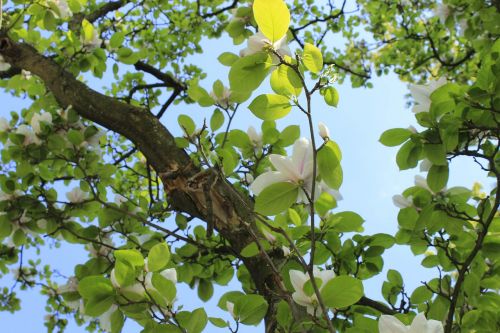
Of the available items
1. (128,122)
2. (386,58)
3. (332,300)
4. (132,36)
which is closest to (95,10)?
(132,36)

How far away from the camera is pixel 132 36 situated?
423 cm

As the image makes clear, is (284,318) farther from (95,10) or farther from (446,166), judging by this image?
(95,10)

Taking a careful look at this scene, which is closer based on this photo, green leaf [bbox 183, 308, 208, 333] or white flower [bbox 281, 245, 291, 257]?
green leaf [bbox 183, 308, 208, 333]

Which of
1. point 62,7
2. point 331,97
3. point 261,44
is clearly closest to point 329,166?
point 331,97

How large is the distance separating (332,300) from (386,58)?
409 centimetres

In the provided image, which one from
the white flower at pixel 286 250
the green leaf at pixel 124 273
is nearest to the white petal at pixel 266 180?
the green leaf at pixel 124 273

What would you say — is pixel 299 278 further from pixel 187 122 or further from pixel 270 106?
pixel 187 122

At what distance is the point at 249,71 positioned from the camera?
1.11 m

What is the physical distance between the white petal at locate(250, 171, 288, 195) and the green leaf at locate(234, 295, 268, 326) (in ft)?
1.14

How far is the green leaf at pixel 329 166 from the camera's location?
3.56ft

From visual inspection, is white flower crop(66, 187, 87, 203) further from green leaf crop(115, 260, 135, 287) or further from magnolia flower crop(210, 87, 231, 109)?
green leaf crop(115, 260, 135, 287)

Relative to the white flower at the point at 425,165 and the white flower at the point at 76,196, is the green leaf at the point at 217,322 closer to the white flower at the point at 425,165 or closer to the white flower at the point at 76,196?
the white flower at the point at 425,165

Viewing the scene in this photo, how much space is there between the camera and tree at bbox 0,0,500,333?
1112mm

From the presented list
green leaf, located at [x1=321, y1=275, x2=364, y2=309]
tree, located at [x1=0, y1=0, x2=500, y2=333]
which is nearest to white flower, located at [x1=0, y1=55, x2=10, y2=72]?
tree, located at [x1=0, y1=0, x2=500, y2=333]
